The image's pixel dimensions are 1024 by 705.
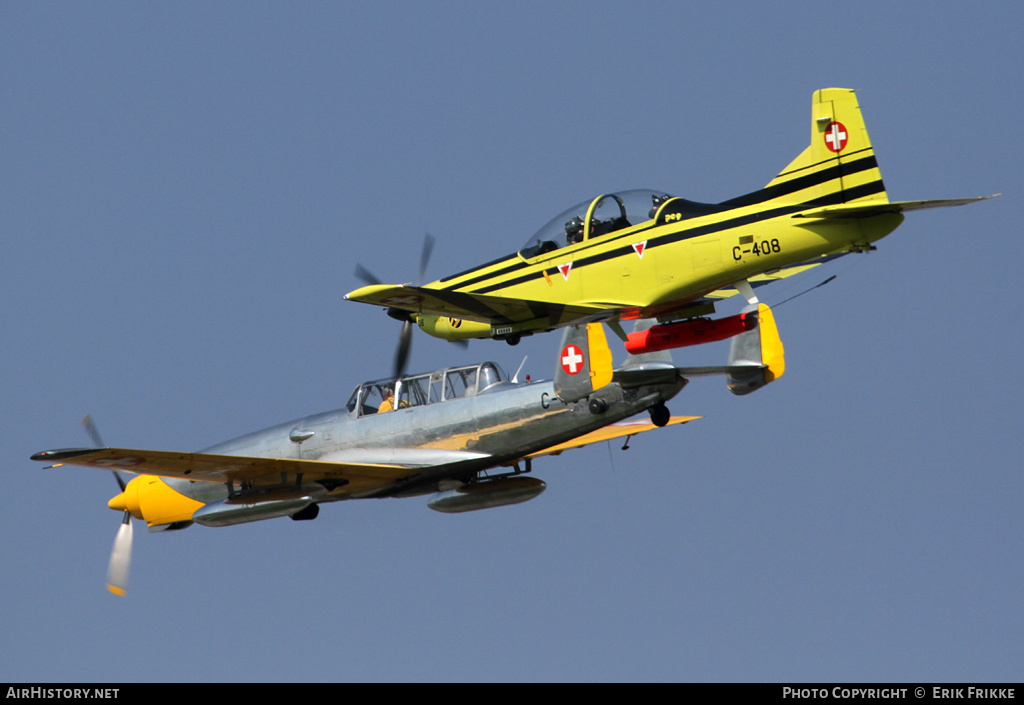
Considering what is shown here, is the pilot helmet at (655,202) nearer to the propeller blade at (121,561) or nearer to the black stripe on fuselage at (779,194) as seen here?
the black stripe on fuselage at (779,194)

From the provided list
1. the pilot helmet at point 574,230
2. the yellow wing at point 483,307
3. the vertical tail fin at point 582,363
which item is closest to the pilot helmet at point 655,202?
the pilot helmet at point 574,230

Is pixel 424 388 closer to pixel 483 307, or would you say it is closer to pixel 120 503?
pixel 483 307

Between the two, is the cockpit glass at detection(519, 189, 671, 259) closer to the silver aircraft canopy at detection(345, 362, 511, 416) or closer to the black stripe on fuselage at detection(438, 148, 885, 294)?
the black stripe on fuselage at detection(438, 148, 885, 294)

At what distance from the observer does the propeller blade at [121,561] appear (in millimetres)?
35656

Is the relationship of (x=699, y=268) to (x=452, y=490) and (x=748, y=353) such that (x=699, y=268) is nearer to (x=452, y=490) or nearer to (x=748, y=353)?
(x=748, y=353)

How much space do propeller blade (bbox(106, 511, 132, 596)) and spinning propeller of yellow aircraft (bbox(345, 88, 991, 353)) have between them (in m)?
10.2

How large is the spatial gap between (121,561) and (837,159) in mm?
19360

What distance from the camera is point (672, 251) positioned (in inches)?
1101

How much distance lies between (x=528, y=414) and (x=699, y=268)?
5948 mm

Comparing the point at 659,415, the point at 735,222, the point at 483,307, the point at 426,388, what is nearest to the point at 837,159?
the point at 735,222

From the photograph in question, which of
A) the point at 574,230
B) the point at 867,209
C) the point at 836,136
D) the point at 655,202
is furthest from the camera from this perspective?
the point at 574,230
